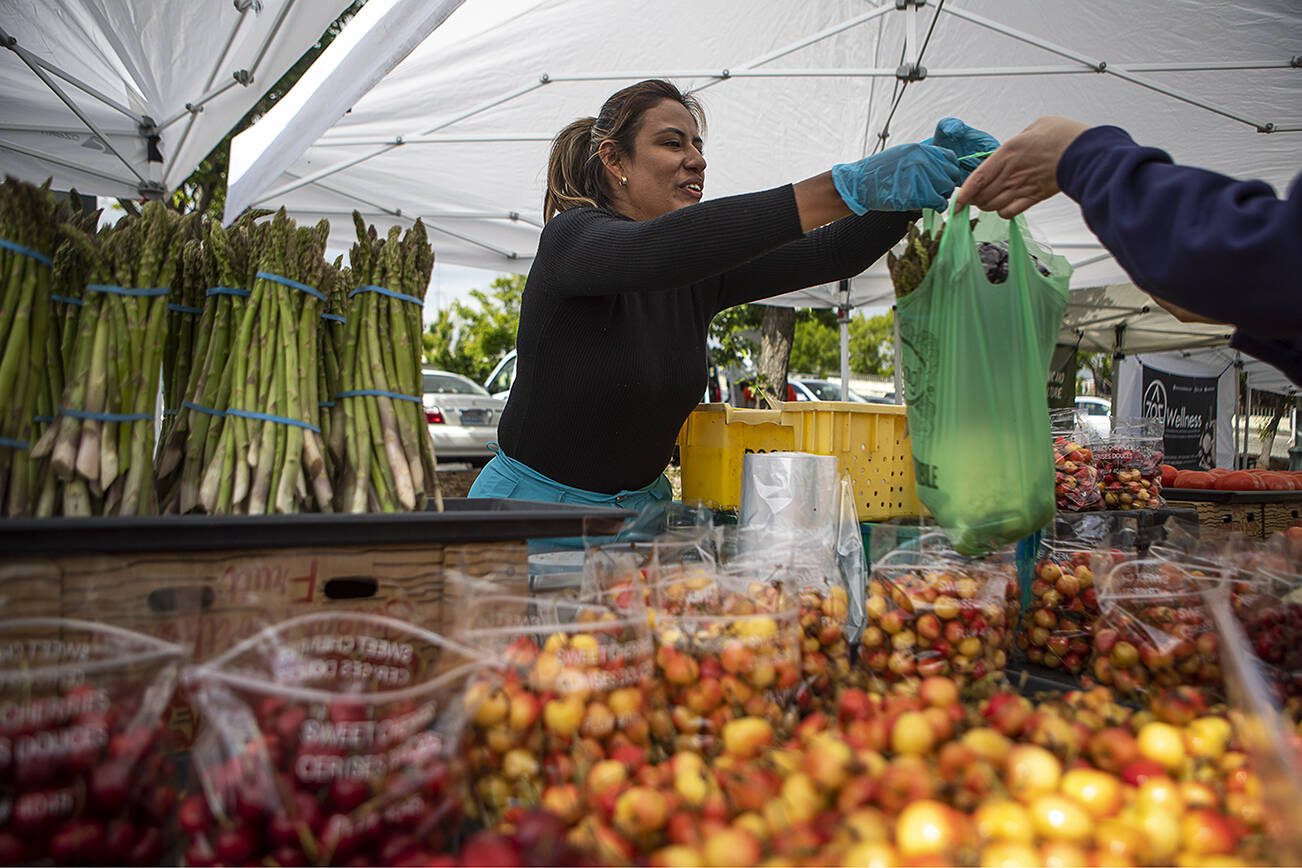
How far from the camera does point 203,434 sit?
1.74 metres

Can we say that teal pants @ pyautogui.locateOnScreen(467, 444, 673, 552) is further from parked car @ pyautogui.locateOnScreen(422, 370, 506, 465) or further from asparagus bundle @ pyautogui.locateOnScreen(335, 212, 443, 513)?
parked car @ pyautogui.locateOnScreen(422, 370, 506, 465)

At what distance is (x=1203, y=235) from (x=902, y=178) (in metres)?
0.85

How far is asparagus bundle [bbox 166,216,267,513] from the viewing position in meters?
1.73

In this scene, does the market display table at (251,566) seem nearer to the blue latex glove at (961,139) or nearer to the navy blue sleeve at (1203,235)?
the navy blue sleeve at (1203,235)

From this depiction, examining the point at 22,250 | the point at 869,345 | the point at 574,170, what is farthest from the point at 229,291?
the point at 869,345

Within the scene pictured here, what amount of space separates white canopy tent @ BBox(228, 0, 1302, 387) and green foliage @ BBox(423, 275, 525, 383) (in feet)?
47.6

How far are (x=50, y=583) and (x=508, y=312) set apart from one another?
2253 centimetres

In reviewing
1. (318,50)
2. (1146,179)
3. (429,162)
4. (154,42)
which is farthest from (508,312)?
(1146,179)

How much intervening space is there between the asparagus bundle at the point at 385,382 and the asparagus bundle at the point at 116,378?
1.25 feet

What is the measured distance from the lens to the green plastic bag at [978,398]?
1818 mm

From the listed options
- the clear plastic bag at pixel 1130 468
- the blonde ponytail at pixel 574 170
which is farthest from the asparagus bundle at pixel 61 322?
the clear plastic bag at pixel 1130 468

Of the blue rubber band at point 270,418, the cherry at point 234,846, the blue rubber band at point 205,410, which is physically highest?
the blue rubber band at point 205,410

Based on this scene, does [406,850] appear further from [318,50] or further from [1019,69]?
[318,50]

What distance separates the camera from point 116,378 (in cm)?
160
